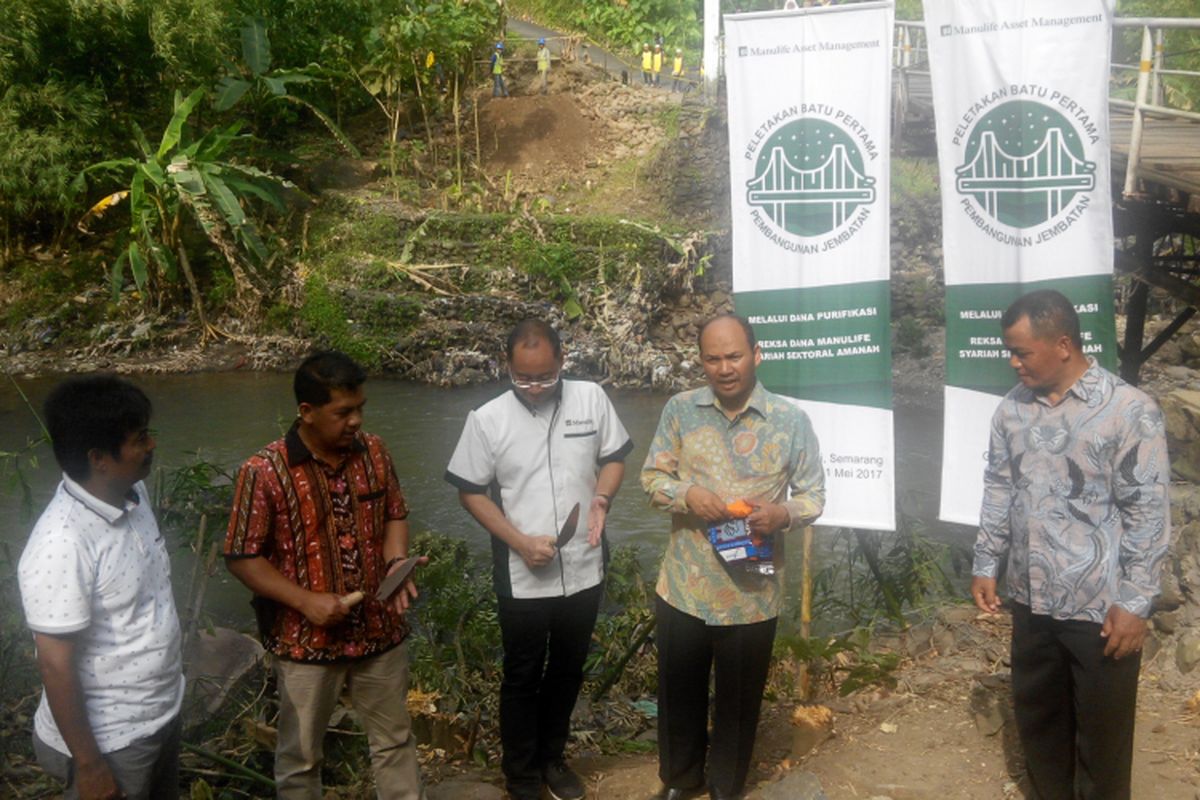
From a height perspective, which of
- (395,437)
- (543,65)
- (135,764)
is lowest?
(395,437)

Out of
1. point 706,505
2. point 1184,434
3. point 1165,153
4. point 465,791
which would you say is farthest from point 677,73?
point 706,505

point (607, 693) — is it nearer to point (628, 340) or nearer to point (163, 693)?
point (163, 693)

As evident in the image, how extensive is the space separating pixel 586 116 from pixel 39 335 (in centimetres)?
970

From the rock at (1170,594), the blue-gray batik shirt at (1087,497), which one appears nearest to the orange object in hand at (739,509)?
the blue-gray batik shirt at (1087,497)

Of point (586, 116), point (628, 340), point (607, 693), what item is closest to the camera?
point (607, 693)

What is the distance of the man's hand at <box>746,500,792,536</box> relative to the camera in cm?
348

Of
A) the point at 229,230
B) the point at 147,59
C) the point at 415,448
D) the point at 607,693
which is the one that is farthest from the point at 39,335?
the point at 607,693

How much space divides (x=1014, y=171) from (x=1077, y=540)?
6.03 feet

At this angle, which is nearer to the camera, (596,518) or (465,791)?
(596,518)

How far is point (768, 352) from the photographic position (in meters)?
4.58

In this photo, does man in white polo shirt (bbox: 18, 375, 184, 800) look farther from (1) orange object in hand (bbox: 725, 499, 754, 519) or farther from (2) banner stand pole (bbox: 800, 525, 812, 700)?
(2) banner stand pole (bbox: 800, 525, 812, 700)

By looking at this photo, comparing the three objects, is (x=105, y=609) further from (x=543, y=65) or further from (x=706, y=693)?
(x=543, y=65)

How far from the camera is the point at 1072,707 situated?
339 centimetres

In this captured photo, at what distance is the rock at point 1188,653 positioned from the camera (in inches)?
177
